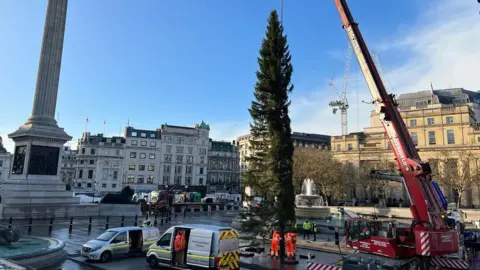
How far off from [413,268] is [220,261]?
807 cm

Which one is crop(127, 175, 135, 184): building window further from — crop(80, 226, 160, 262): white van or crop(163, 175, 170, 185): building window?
crop(80, 226, 160, 262): white van

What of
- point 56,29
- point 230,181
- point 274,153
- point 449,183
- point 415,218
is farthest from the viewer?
point 230,181

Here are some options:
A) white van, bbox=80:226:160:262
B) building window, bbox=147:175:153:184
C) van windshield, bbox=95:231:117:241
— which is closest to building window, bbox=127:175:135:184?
building window, bbox=147:175:153:184

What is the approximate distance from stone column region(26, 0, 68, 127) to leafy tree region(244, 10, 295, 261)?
999 inches

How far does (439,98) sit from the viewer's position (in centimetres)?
7956

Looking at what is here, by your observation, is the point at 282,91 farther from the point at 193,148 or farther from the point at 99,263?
the point at 193,148

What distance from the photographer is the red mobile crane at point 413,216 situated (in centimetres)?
1360

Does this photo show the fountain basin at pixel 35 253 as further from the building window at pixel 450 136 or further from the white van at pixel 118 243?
the building window at pixel 450 136

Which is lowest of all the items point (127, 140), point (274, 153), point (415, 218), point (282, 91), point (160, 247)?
point (160, 247)

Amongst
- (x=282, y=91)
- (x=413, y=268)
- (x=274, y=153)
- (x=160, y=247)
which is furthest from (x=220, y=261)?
(x=282, y=91)

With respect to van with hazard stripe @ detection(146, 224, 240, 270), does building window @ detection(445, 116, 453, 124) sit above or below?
above

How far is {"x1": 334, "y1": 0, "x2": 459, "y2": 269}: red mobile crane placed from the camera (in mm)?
13602

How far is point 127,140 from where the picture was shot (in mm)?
92500

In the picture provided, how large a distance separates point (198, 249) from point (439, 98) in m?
83.1
